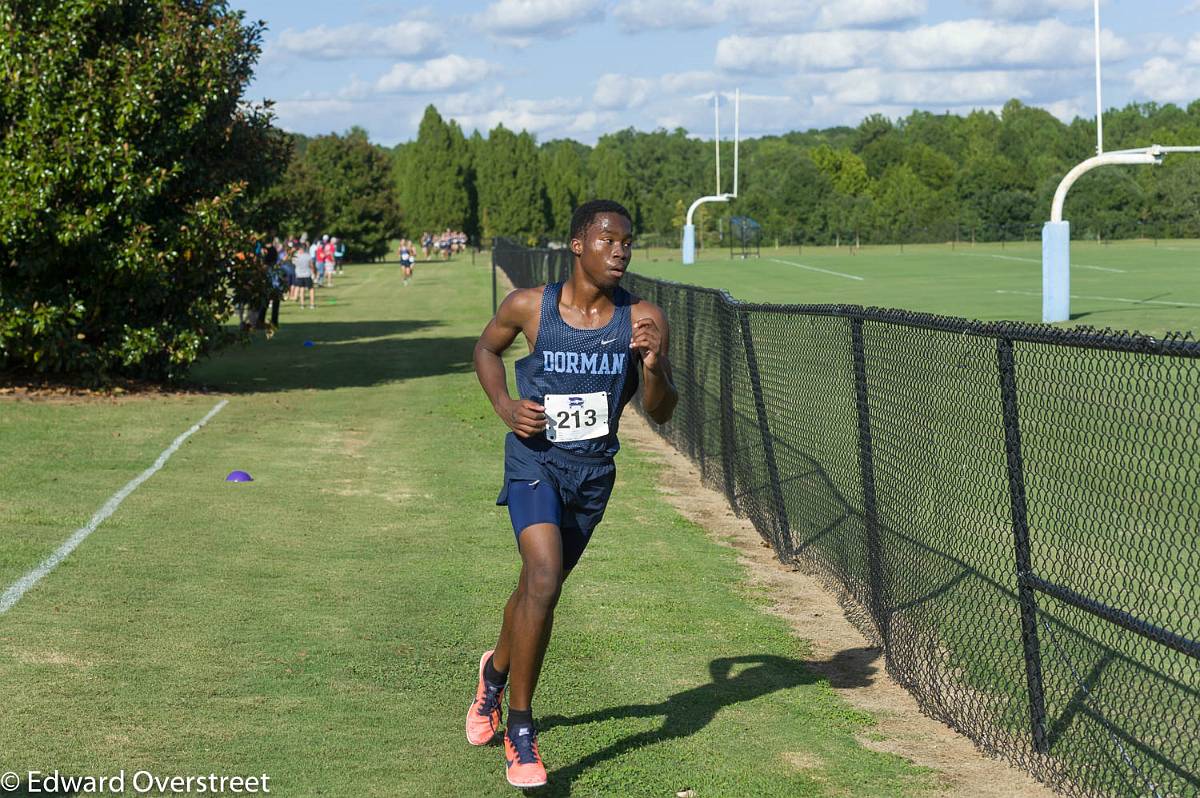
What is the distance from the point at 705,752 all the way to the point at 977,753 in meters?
1.09

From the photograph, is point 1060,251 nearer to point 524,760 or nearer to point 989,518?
point 989,518

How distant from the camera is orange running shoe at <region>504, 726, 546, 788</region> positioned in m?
5.49

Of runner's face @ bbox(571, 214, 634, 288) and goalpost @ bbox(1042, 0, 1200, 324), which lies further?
goalpost @ bbox(1042, 0, 1200, 324)

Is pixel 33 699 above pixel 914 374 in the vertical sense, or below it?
below

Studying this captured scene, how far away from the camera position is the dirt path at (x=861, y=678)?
5.91 m

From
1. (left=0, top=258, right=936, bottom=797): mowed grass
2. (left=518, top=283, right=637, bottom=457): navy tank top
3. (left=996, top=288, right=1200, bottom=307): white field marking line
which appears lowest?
(left=0, top=258, right=936, bottom=797): mowed grass

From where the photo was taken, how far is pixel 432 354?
27.5 meters

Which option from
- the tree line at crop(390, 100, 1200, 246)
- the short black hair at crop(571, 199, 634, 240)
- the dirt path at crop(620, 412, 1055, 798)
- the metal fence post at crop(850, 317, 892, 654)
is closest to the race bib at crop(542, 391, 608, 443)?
the short black hair at crop(571, 199, 634, 240)

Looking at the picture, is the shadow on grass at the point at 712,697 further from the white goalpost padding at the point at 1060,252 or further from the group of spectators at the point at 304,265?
the white goalpost padding at the point at 1060,252

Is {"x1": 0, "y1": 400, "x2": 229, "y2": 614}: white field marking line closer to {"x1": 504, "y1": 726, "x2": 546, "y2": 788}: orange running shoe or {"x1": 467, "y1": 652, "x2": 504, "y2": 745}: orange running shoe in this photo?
{"x1": 467, "y1": 652, "x2": 504, "y2": 745}: orange running shoe

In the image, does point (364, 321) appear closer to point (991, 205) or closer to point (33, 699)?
point (33, 699)

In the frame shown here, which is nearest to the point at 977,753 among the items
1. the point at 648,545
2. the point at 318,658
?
the point at 318,658

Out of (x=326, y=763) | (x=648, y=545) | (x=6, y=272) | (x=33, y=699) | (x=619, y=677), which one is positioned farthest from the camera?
(x=6, y=272)

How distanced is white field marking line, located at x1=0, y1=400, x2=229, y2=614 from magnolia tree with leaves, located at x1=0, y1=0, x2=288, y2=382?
13.8ft
